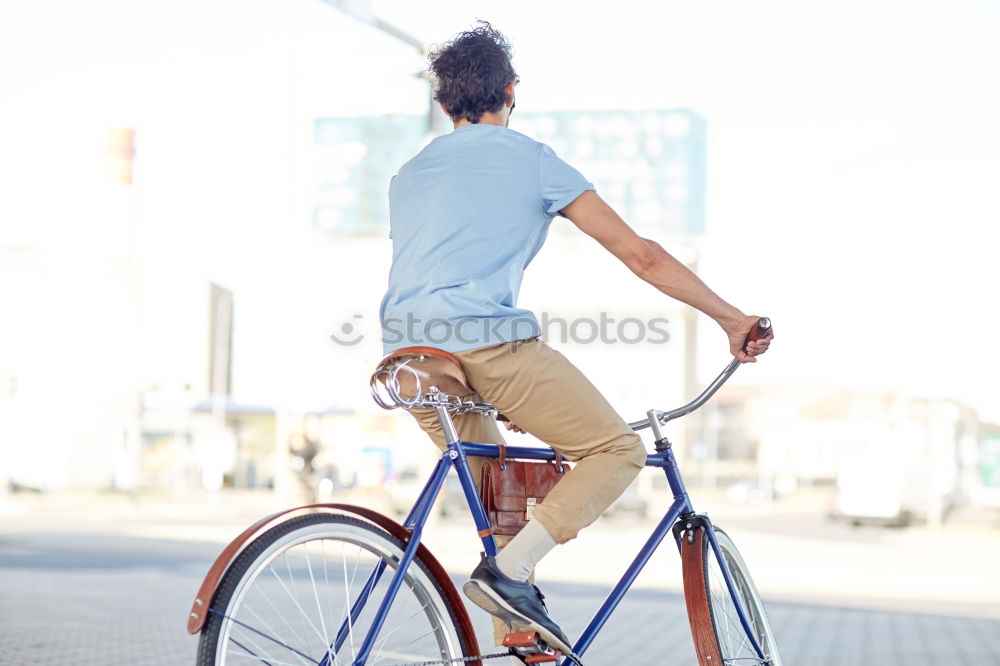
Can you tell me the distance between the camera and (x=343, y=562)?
272 centimetres

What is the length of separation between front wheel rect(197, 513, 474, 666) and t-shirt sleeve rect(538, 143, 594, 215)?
0.82 metres

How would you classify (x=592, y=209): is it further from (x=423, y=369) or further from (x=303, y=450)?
(x=303, y=450)

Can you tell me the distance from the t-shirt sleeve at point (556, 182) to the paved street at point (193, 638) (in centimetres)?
162

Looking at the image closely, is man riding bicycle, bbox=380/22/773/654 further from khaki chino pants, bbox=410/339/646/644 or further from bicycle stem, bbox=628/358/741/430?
bicycle stem, bbox=628/358/741/430

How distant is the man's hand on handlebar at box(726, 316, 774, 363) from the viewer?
2863 mm

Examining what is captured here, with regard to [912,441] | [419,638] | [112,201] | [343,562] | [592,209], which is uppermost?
[112,201]

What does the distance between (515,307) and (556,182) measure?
296 millimetres

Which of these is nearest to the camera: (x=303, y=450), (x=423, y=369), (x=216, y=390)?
(x=423, y=369)

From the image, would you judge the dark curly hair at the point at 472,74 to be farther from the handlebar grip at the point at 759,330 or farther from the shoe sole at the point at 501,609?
the shoe sole at the point at 501,609

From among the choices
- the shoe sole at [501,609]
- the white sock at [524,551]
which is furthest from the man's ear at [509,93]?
the shoe sole at [501,609]

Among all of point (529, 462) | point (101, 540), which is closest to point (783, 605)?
point (529, 462)

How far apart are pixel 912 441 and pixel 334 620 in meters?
38.1

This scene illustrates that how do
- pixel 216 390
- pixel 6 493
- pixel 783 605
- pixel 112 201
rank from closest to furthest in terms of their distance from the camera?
pixel 783 605, pixel 6 493, pixel 112 201, pixel 216 390

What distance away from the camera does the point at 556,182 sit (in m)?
2.76
